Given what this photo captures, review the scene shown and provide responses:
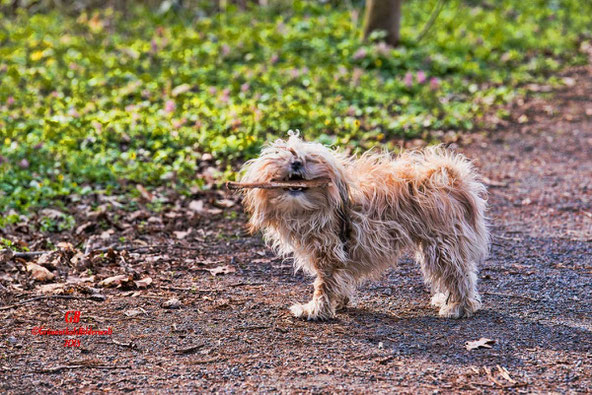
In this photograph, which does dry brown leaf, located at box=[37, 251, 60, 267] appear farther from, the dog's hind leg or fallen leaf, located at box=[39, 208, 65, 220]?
the dog's hind leg

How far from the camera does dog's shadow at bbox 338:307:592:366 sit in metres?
4.42

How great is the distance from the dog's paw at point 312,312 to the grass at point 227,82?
10.3 ft

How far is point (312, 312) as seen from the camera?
5031 millimetres

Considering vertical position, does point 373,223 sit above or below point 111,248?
above

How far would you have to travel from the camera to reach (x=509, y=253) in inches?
258

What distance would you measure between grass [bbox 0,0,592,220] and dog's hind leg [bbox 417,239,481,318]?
10.9 ft

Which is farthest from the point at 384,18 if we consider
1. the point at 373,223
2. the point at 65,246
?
the point at 373,223

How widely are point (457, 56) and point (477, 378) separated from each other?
10.2 metres

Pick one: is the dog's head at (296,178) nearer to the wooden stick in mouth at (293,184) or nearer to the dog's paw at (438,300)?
the wooden stick in mouth at (293,184)


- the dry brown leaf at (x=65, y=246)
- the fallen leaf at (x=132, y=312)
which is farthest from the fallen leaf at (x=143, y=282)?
the dry brown leaf at (x=65, y=246)

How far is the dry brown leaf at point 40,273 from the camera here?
5.62 meters

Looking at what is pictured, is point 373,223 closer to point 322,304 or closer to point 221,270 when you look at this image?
point 322,304

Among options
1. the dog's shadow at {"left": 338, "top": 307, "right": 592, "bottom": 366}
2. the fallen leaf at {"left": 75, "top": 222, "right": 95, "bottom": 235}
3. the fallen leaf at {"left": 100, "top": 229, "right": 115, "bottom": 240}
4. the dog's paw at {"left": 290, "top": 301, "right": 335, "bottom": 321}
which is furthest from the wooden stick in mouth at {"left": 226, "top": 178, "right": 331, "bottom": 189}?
the fallen leaf at {"left": 75, "top": 222, "right": 95, "bottom": 235}

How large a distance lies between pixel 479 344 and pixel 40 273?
318 centimetres
